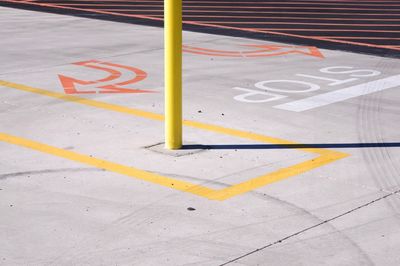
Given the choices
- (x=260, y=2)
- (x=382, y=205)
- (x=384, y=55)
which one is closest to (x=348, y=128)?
(x=382, y=205)

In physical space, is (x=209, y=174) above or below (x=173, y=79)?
below

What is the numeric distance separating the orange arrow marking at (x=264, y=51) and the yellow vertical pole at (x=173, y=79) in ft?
18.5

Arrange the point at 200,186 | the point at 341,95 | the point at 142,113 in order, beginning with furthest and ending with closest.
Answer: the point at 341,95 < the point at 142,113 < the point at 200,186

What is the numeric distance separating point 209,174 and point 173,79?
47.3 inches

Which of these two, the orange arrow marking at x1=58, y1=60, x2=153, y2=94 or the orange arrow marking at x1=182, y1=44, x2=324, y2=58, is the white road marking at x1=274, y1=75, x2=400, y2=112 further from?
the orange arrow marking at x1=182, y1=44, x2=324, y2=58

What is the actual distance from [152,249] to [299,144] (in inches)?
123

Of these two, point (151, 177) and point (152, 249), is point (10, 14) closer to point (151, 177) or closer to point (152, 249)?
point (151, 177)

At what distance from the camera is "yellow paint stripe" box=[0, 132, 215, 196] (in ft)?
24.3

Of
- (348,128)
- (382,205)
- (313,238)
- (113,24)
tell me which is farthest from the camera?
(113,24)

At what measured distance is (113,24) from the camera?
688 inches

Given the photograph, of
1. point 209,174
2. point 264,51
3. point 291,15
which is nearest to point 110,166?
point 209,174

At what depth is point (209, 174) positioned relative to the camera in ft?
25.5

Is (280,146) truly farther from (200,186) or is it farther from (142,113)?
(142,113)

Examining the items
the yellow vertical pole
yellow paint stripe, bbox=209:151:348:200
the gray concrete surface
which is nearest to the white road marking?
the gray concrete surface
